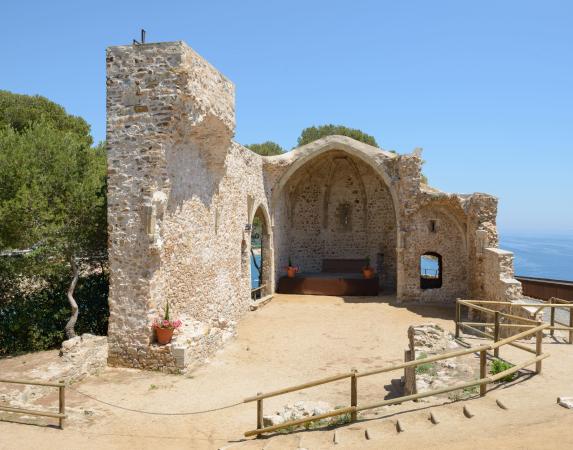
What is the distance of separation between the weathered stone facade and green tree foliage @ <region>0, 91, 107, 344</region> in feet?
3.84

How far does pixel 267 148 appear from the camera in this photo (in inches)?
1551

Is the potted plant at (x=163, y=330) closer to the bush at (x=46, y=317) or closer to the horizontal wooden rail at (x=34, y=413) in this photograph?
the bush at (x=46, y=317)

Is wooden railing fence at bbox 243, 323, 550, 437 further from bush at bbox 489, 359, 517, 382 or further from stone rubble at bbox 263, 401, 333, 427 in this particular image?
bush at bbox 489, 359, 517, 382

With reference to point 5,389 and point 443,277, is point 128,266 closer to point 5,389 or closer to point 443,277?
point 5,389

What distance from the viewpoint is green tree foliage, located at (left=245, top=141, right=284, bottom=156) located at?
3870cm

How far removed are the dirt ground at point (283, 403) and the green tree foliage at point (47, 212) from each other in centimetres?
199

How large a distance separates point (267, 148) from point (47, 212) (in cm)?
2966

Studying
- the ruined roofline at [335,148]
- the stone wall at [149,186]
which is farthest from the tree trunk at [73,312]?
the ruined roofline at [335,148]

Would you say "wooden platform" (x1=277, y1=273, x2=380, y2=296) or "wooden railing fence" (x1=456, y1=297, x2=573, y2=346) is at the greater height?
"wooden railing fence" (x1=456, y1=297, x2=573, y2=346)

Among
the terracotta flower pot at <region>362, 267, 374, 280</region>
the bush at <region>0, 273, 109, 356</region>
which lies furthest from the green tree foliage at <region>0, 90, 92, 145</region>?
the terracotta flower pot at <region>362, 267, 374, 280</region>

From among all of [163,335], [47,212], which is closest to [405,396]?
[163,335]

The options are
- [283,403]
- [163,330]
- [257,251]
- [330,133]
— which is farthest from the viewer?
[257,251]

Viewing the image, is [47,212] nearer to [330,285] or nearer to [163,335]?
[163,335]

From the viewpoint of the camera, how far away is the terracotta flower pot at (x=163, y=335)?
34.7 ft
